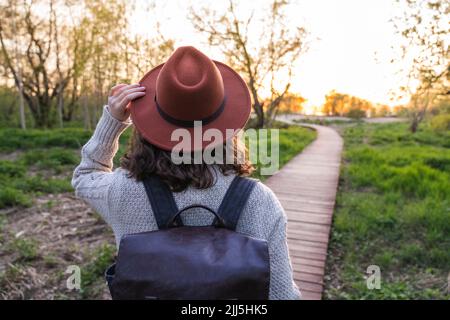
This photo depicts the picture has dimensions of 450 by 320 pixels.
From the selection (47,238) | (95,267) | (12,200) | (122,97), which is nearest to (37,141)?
(12,200)

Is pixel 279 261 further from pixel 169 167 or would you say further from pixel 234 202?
pixel 169 167

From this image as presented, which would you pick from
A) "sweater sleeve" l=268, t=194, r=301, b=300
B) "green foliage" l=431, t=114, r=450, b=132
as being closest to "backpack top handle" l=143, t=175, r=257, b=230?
"sweater sleeve" l=268, t=194, r=301, b=300

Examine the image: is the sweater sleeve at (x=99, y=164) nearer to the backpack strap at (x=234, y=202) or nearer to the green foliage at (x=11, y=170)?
the backpack strap at (x=234, y=202)

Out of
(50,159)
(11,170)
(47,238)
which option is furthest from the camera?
(50,159)

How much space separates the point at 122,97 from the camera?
1367 millimetres

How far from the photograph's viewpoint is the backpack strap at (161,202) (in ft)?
4.02

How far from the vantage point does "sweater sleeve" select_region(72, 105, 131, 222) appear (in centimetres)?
140

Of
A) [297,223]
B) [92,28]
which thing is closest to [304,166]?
[297,223]

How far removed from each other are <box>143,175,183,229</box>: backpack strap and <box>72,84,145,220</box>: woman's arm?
20 cm

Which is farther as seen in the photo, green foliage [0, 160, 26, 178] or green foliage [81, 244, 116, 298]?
green foliage [0, 160, 26, 178]

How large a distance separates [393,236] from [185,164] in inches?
155

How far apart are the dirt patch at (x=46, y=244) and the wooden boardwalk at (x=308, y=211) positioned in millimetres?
1859
